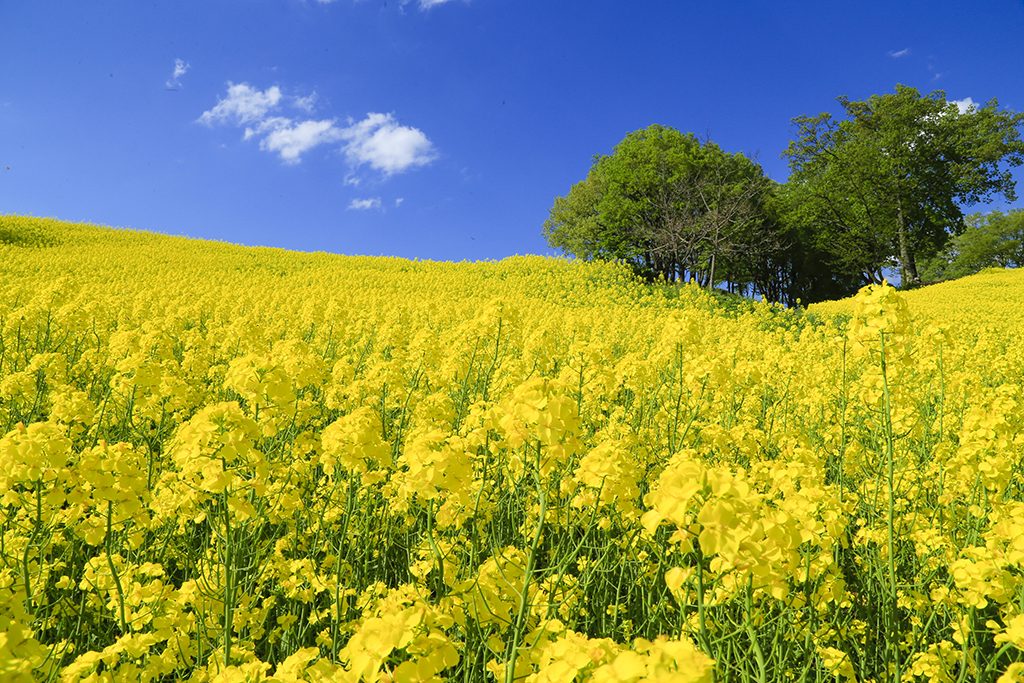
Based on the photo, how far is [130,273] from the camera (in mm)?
16094

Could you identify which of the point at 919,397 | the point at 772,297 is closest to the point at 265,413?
the point at 919,397

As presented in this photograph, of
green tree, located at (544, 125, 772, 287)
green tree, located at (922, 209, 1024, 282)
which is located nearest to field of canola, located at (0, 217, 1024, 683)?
green tree, located at (544, 125, 772, 287)

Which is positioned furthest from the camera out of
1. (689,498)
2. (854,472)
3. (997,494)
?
(854,472)

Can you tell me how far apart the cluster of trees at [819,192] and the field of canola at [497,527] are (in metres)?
28.9

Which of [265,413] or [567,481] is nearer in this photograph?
[567,481]

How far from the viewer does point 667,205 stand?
32094 mm

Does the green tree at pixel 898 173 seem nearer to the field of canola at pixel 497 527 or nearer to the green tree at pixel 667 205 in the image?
the green tree at pixel 667 205

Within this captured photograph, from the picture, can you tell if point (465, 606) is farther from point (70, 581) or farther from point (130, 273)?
point (130, 273)

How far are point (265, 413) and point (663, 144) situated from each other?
130 ft

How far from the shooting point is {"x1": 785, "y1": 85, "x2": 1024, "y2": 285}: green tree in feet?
116

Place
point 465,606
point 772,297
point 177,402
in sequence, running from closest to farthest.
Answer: point 465,606 < point 177,402 < point 772,297

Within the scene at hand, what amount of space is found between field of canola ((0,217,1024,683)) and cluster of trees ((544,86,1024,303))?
28.9 metres

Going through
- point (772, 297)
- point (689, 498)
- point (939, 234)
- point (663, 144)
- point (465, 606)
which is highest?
point (663, 144)

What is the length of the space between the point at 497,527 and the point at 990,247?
206 feet
